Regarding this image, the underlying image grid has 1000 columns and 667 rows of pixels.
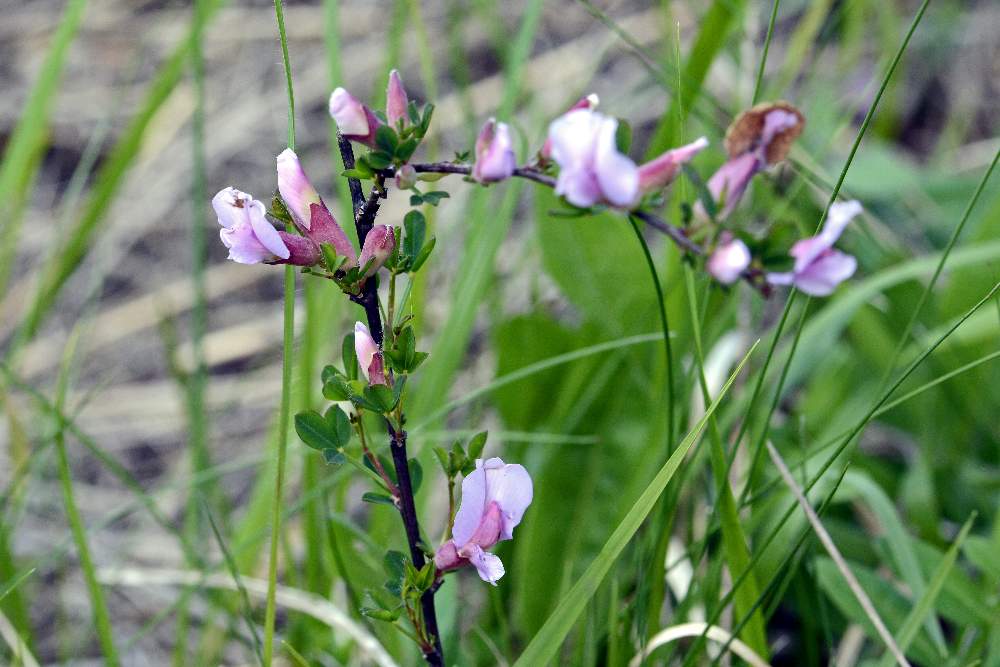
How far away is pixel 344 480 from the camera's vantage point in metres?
1.11

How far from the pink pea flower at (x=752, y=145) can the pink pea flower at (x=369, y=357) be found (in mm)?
213

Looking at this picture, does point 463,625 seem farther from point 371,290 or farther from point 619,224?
point 371,290

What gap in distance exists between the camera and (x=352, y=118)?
594mm

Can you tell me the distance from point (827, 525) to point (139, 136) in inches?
39.7

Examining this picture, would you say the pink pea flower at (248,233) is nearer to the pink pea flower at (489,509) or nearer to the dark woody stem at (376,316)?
the dark woody stem at (376,316)

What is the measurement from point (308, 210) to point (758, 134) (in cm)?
27

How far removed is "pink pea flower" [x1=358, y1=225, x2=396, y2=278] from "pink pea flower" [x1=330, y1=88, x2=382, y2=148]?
0.17 ft

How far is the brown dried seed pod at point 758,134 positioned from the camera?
602mm

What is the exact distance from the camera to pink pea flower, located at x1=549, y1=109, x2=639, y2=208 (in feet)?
1.71

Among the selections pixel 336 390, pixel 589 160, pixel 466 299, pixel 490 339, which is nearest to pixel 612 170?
pixel 589 160

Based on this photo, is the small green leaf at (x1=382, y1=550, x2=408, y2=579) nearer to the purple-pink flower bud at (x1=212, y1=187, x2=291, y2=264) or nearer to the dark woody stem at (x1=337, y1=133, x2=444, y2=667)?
the dark woody stem at (x1=337, y1=133, x2=444, y2=667)

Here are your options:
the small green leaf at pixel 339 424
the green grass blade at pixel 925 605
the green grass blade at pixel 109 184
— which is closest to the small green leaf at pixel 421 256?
the small green leaf at pixel 339 424

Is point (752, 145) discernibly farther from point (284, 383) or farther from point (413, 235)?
point (284, 383)

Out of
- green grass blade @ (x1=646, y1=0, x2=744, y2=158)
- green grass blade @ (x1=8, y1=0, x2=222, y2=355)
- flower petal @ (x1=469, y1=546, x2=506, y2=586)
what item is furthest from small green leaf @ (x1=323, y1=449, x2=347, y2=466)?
green grass blade @ (x1=8, y1=0, x2=222, y2=355)
